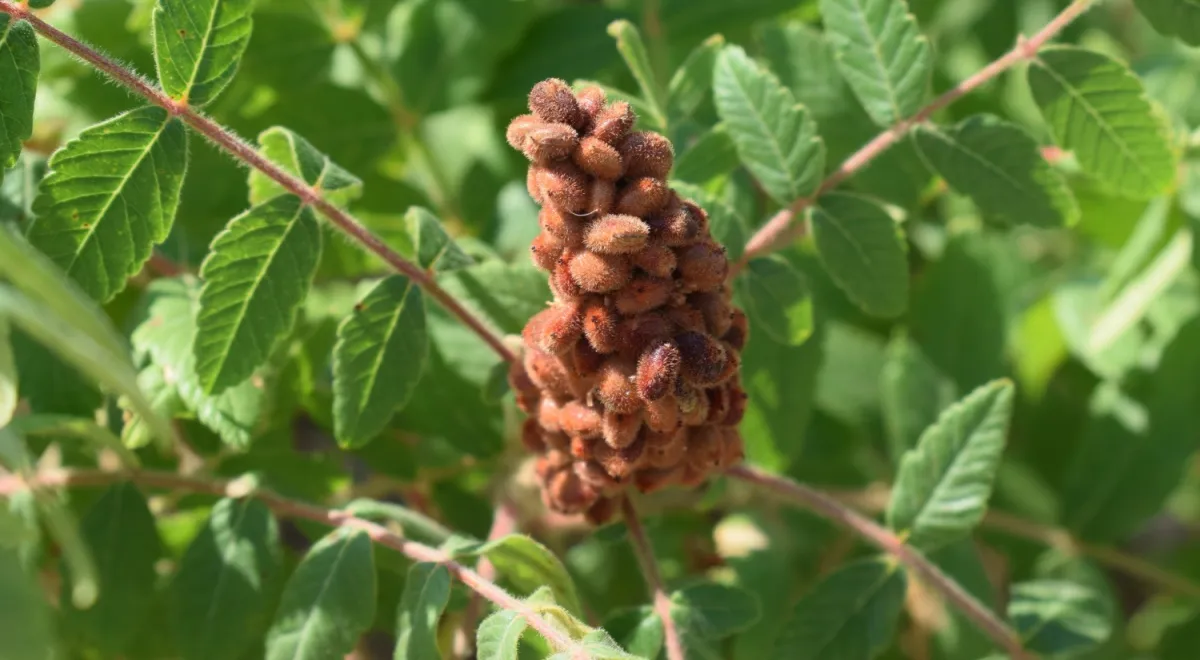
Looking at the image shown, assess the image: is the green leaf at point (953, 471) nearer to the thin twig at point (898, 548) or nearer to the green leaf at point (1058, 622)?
the thin twig at point (898, 548)

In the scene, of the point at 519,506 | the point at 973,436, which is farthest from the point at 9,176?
the point at 973,436

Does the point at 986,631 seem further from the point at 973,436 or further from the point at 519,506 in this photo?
the point at 519,506

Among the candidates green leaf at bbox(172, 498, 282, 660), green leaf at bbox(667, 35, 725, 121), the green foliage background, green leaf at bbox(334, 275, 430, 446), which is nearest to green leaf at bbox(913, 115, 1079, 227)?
the green foliage background

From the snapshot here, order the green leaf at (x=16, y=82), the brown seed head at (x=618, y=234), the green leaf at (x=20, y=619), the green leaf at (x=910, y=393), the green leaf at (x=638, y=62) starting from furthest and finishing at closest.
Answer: the green leaf at (x=910, y=393), the green leaf at (x=638, y=62), the green leaf at (x=16, y=82), the brown seed head at (x=618, y=234), the green leaf at (x=20, y=619)

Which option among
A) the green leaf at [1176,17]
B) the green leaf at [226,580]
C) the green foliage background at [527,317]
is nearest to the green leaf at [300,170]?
the green foliage background at [527,317]

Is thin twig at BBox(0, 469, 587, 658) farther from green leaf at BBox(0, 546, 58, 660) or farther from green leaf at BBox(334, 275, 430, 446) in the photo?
green leaf at BBox(0, 546, 58, 660)

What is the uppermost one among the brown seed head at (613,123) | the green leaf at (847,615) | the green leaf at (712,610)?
the brown seed head at (613,123)

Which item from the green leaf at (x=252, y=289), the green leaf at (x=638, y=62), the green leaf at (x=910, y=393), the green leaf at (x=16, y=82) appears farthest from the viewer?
the green leaf at (x=910, y=393)
